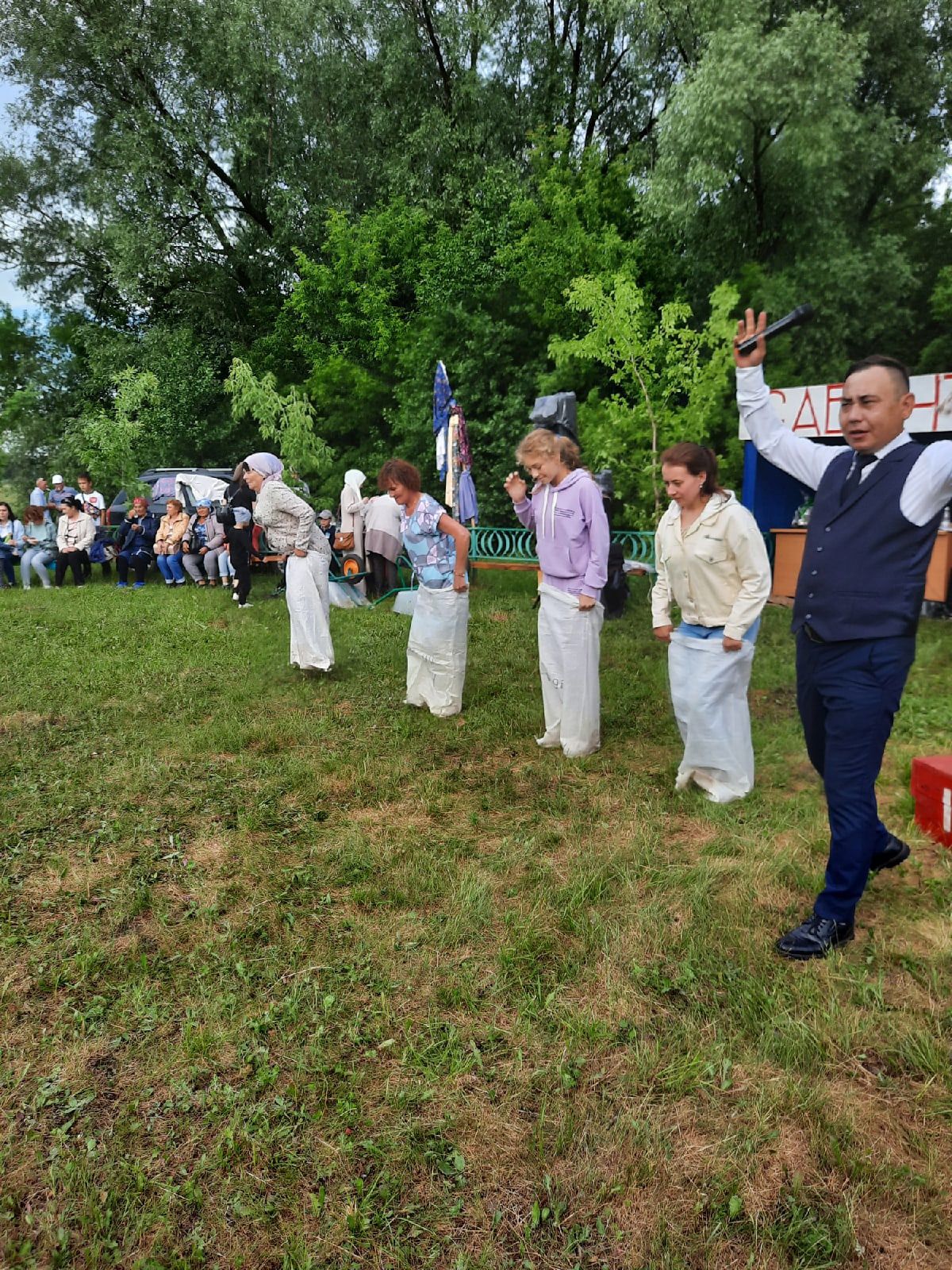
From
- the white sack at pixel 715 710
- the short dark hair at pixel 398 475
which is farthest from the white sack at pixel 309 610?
the white sack at pixel 715 710

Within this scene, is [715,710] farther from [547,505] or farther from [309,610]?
[309,610]

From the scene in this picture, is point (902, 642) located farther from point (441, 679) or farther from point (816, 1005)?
point (441, 679)

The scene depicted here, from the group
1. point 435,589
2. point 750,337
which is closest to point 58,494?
point 435,589

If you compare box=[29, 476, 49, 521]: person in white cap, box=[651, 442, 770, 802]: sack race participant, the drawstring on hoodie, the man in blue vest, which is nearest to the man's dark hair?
the man in blue vest

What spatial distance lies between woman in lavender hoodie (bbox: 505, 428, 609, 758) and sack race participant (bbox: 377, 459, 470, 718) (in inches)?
29.5

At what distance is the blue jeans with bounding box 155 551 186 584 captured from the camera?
13.2m

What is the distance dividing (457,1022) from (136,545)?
12266 millimetres

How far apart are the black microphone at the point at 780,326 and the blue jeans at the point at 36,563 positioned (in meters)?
12.9

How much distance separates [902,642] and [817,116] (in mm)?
14535

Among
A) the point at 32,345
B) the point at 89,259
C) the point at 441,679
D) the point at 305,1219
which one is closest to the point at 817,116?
the point at 441,679

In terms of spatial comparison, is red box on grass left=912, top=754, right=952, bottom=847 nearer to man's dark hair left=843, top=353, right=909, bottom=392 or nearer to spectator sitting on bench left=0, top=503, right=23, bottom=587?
man's dark hair left=843, top=353, right=909, bottom=392

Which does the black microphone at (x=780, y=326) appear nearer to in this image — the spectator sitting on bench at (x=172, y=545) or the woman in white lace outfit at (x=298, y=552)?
the woman in white lace outfit at (x=298, y=552)

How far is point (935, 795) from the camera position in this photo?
3.99 meters

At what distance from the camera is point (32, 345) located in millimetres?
25359
